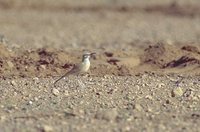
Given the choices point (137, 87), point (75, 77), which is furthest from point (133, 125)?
point (75, 77)

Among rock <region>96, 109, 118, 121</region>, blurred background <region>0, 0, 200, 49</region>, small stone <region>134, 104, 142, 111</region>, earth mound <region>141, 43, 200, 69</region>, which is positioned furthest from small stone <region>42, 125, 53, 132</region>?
blurred background <region>0, 0, 200, 49</region>

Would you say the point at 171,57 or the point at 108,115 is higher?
the point at 171,57

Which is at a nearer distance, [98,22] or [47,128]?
[47,128]

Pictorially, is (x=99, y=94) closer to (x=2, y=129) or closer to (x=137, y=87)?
(x=137, y=87)

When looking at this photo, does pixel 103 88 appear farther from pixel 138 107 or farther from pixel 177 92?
pixel 138 107

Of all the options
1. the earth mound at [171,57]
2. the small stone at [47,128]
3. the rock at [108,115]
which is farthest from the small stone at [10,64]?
the small stone at [47,128]

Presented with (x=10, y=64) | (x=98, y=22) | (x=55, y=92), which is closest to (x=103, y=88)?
(x=55, y=92)

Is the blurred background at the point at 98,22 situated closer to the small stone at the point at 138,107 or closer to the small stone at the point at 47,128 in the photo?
the small stone at the point at 138,107

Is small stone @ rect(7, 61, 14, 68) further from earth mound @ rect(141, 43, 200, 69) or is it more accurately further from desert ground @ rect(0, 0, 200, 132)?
earth mound @ rect(141, 43, 200, 69)
